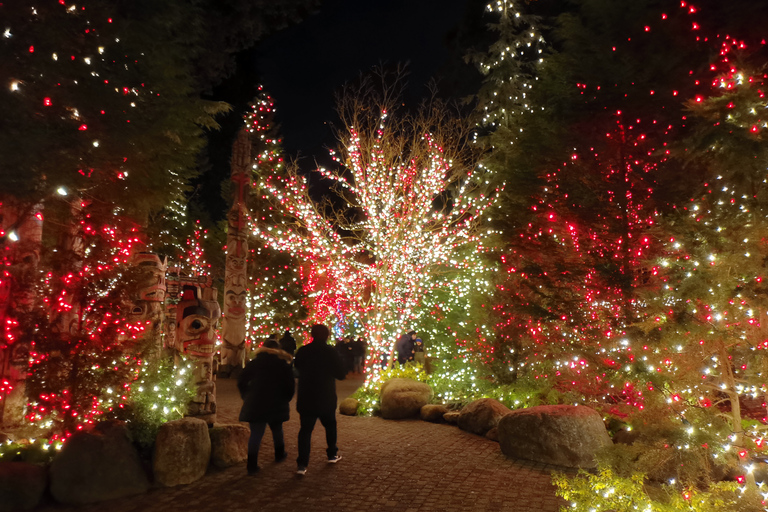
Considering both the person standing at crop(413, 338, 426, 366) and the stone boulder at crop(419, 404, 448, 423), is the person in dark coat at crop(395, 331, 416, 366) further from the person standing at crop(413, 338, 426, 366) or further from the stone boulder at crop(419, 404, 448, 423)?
the stone boulder at crop(419, 404, 448, 423)

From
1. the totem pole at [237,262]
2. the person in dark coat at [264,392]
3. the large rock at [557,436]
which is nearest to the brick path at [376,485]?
the large rock at [557,436]

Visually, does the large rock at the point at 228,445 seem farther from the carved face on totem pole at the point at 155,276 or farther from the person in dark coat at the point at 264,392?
the carved face on totem pole at the point at 155,276

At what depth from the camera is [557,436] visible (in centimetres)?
726

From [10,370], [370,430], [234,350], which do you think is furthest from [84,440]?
[234,350]

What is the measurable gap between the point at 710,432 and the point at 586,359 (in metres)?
4.34

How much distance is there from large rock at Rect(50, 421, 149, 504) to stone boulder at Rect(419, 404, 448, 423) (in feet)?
18.9

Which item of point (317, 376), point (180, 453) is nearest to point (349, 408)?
point (317, 376)

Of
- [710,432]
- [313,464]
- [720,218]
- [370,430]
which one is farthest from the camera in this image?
[370,430]

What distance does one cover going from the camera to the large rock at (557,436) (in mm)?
7176

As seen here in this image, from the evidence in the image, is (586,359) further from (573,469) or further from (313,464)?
(313,464)

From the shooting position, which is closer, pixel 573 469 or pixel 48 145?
pixel 48 145

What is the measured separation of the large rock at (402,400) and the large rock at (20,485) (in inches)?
253

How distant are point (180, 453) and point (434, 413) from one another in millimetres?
5518

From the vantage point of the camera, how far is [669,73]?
24.1 feet
